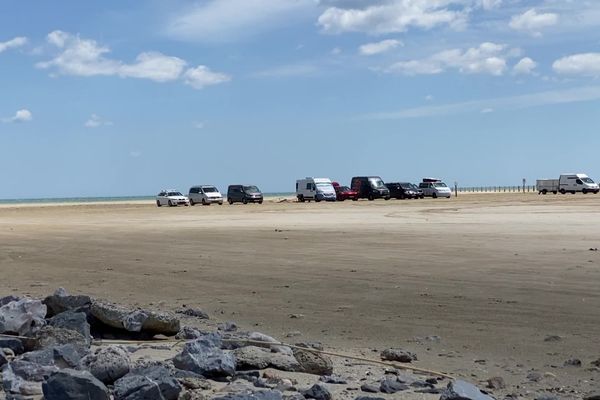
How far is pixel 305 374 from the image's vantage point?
690 centimetres

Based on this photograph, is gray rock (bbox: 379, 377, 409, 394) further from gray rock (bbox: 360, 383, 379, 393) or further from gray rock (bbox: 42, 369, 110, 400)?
gray rock (bbox: 42, 369, 110, 400)

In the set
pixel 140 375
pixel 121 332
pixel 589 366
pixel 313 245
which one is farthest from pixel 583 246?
pixel 140 375

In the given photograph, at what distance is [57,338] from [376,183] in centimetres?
6569

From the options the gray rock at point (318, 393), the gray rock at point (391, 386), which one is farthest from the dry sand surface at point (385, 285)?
the gray rock at point (318, 393)

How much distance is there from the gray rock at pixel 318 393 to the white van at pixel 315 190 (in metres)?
62.4

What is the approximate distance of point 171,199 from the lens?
67.1 m

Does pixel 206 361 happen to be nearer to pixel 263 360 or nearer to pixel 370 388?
pixel 263 360

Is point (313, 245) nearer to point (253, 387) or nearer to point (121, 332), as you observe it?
point (121, 332)

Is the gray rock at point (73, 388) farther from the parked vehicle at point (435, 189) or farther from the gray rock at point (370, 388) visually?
the parked vehicle at point (435, 189)

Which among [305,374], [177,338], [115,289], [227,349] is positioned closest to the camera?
[305,374]

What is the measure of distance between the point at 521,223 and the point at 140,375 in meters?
22.7

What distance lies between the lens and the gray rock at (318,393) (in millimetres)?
5992

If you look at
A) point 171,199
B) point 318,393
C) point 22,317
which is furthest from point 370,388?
point 171,199

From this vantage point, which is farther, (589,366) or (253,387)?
(589,366)
